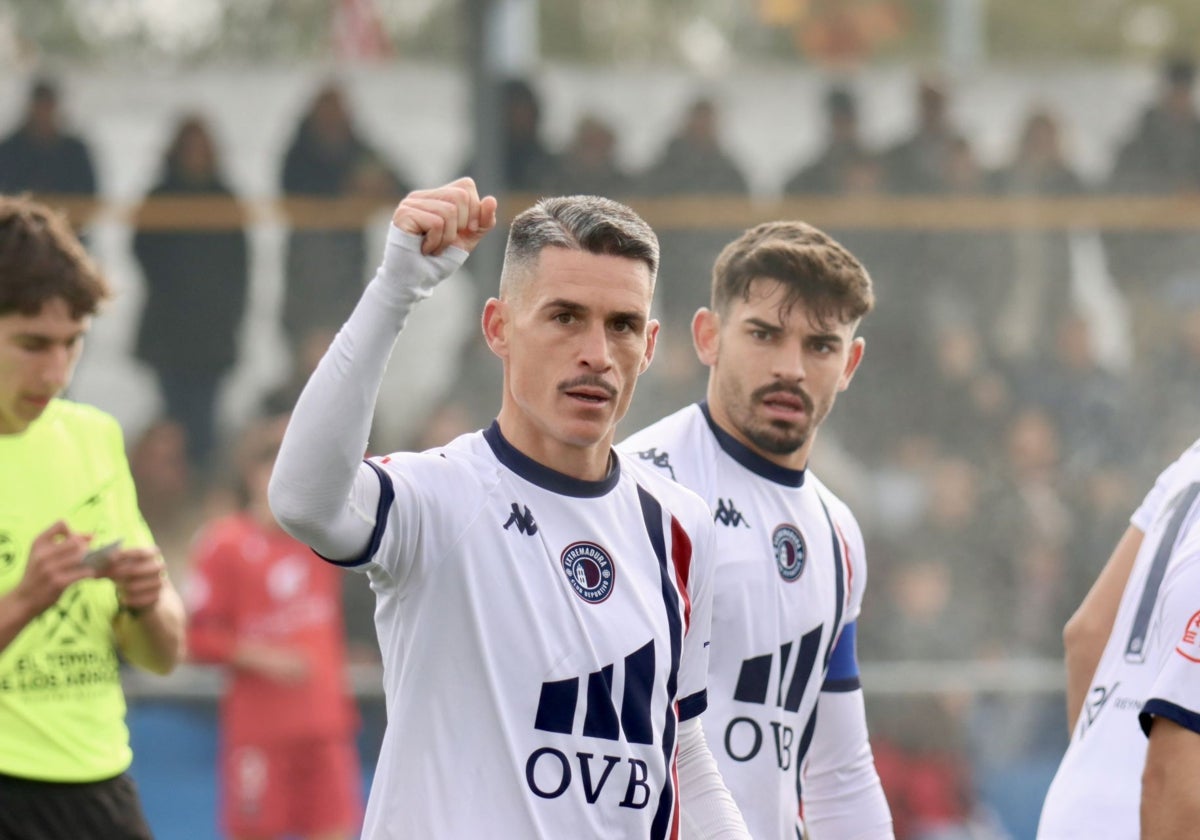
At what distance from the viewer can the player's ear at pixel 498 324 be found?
3.07m

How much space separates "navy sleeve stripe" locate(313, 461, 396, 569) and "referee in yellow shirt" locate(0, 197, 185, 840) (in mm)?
1152

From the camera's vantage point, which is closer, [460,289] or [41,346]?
[41,346]

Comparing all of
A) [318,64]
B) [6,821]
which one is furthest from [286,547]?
[6,821]

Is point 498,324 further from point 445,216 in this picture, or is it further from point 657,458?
point 657,458

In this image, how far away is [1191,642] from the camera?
2732mm

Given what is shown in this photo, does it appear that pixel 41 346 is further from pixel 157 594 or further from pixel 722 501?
pixel 722 501

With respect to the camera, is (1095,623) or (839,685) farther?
(839,685)

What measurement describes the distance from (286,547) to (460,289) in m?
1.94

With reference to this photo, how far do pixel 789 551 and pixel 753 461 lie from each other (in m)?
0.24

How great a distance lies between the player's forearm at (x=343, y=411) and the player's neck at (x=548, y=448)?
0.42m

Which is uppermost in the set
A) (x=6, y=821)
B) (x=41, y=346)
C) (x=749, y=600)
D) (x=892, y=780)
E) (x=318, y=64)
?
(x=318, y=64)

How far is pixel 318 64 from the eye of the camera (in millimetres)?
9094

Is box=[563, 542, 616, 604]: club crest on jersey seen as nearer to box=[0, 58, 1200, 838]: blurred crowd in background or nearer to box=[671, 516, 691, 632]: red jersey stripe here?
box=[671, 516, 691, 632]: red jersey stripe

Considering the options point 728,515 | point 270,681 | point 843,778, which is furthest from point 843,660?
point 270,681
